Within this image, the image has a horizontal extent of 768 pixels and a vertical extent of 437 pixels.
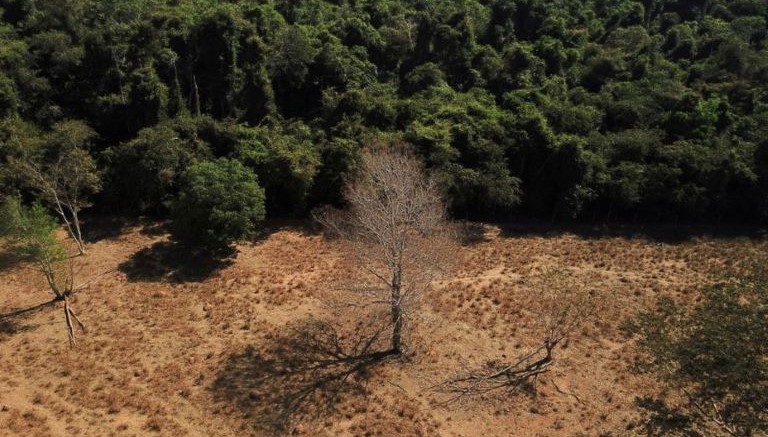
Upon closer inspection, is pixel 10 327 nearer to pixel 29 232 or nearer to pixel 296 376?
pixel 29 232

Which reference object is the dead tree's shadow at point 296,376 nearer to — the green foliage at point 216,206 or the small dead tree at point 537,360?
the small dead tree at point 537,360

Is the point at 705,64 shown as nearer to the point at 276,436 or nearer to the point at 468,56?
the point at 468,56

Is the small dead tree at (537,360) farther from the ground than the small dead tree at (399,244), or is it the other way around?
the small dead tree at (399,244)

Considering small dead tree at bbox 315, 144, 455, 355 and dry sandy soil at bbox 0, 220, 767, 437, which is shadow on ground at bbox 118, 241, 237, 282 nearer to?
→ dry sandy soil at bbox 0, 220, 767, 437

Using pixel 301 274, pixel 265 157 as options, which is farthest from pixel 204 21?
pixel 301 274

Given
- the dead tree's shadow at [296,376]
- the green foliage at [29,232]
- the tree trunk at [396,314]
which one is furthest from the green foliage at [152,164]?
the tree trunk at [396,314]

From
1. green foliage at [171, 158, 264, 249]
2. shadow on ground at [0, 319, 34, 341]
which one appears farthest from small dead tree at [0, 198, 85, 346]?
green foliage at [171, 158, 264, 249]
